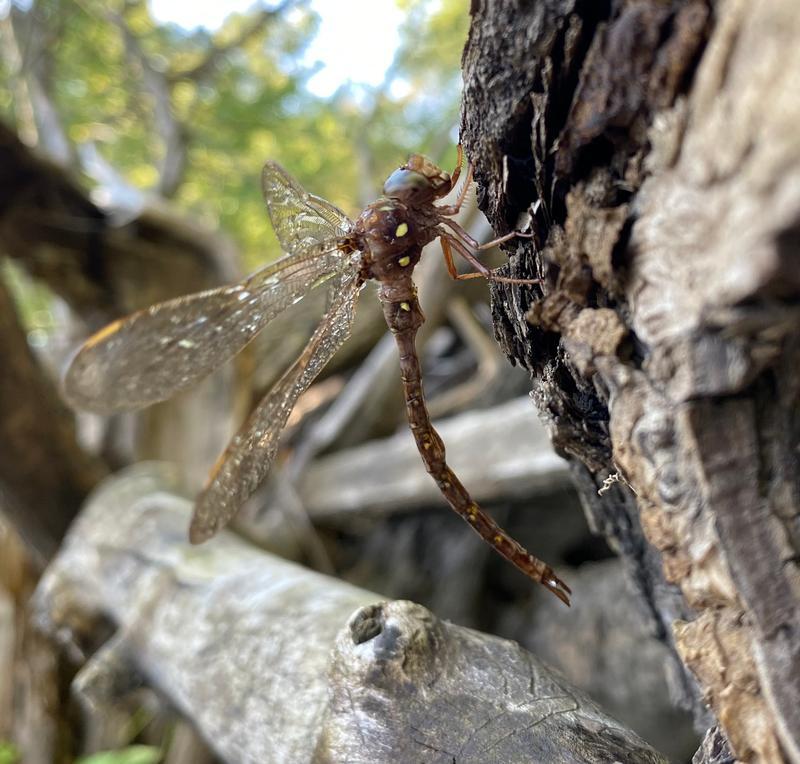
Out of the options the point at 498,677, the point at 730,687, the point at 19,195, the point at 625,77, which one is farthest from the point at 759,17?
the point at 19,195

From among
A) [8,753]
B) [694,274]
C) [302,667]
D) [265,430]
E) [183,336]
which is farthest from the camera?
[8,753]

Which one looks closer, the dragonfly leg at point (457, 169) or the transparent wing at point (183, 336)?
the dragonfly leg at point (457, 169)

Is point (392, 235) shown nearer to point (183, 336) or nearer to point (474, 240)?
point (474, 240)

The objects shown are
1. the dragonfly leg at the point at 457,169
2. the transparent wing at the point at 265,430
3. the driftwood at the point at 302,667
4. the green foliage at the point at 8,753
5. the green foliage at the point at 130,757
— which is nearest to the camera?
the driftwood at the point at 302,667

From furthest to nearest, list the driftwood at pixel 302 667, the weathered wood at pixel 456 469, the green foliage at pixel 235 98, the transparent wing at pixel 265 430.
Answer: the green foliage at pixel 235 98
the weathered wood at pixel 456 469
the transparent wing at pixel 265 430
the driftwood at pixel 302 667

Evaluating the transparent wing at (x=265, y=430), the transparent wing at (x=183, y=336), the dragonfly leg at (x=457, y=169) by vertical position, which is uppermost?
the dragonfly leg at (x=457, y=169)

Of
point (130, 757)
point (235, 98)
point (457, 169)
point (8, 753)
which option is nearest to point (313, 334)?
point (457, 169)

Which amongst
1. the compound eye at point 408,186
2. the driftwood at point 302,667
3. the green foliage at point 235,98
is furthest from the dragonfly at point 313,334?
the green foliage at point 235,98

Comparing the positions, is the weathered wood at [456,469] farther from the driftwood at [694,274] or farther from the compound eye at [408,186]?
the driftwood at [694,274]
